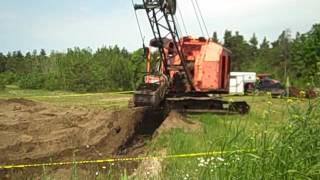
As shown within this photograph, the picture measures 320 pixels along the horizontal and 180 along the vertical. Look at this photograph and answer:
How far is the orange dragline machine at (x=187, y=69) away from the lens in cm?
2102

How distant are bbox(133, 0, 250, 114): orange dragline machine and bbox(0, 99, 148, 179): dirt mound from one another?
2991 mm

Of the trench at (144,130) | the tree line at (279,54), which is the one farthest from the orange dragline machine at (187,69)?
the tree line at (279,54)

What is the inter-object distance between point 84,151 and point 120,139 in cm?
178

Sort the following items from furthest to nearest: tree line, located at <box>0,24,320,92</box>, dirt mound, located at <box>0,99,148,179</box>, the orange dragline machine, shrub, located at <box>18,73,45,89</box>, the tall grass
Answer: shrub, located at <box>18,73,45,89</box>, tree line, located at <box>0,24,320,92</box>, the orange dragline machine, dirt mound, located at <box>0,99,148,179</box>, the tall grass

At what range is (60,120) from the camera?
18312 mm

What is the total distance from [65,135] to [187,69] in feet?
24.1

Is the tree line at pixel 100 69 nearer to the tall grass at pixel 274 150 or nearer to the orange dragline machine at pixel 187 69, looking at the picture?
the orange dragline machine at pixel 187 69

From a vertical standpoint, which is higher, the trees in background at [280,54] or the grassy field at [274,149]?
the trees in background at [280,54]

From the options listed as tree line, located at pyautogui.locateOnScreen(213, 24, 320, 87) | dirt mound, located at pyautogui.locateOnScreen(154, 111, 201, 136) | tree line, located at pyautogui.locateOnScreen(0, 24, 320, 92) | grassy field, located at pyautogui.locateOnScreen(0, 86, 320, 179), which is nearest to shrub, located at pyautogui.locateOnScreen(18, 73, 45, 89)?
tree line, located at pyautogui.locateOnScreen(0, 24, 320, 92)

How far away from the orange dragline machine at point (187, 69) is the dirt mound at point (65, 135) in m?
2.99

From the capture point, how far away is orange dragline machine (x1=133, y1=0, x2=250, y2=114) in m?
21.0

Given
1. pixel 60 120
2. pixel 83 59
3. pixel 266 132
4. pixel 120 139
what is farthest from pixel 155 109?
pixel 83 59

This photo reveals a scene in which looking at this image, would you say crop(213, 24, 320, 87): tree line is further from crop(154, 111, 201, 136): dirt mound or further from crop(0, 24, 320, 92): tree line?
crop(154, 111, 201, 136): dirt mound

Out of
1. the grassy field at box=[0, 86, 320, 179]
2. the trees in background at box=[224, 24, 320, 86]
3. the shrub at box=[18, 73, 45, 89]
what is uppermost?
the trees in background at box=[224, 24, 320, 86]
